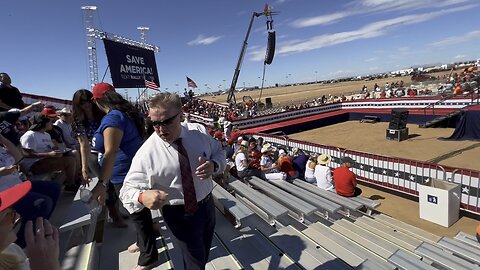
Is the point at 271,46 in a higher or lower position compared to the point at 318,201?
higher

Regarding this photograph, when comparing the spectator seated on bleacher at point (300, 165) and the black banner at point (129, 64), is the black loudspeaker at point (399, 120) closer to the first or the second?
the spectator seated on bleacher at point (300, 165)

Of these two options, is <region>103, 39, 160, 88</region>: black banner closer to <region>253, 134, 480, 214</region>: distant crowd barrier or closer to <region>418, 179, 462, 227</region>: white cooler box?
<region>253, 134, 480, 214</region>: distant crowd barrier

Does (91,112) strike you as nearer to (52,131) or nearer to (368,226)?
(52,131)

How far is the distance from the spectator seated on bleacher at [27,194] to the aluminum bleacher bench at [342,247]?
3317mm

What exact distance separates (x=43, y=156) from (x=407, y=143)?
15.7 meters

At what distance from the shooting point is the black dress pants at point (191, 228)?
214 cm

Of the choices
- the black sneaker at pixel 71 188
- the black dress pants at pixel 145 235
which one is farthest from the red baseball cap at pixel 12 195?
the black sneaker at pixel 71 188

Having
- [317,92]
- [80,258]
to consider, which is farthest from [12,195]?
[317,92]

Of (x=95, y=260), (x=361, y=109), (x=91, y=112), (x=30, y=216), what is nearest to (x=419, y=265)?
(x=95, y=260)

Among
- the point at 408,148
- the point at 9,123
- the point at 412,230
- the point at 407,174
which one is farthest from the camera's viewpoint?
the point at 408,148

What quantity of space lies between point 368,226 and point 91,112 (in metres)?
5.07

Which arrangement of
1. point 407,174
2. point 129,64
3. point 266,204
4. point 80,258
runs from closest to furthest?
point 80,258
point 266,204
point 407,174
point 129,64

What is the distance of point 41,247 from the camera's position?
4.34 ft

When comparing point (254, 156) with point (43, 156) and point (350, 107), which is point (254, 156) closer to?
point (43, 156)
